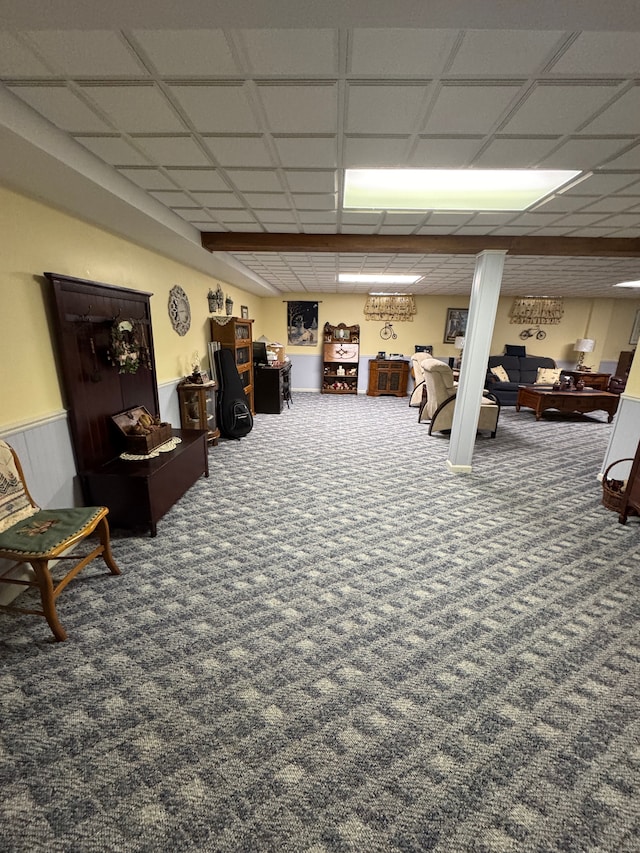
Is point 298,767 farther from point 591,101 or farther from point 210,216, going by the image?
point 210,216

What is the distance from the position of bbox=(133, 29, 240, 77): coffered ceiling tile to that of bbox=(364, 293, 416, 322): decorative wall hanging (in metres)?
7.47

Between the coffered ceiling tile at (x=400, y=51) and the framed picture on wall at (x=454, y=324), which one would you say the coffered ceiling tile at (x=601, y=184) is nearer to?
the coffered ceiling tile at (x=400, y=51)

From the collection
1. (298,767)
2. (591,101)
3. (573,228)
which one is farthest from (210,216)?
(298,767)

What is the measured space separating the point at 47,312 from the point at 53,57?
4.78 feet

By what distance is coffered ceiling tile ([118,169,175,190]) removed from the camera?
212 centimetres

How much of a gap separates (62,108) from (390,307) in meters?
7.64

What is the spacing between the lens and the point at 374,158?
1929mm

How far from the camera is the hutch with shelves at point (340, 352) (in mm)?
8492

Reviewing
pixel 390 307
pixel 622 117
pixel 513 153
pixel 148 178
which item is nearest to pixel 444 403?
pixel 513 153

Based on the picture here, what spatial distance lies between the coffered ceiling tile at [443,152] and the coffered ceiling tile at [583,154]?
443 millimetres

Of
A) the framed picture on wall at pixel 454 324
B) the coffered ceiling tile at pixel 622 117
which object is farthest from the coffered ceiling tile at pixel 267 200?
the framed picture on wall at pixel 454 324

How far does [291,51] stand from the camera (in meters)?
1.19

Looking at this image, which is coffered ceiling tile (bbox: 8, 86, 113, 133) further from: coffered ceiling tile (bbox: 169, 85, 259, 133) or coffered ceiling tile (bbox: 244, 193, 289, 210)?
coffered ceiling tile (bbox: 244, 193, 289, 210)

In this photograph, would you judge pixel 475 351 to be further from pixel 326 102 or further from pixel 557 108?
pixel 326 102
